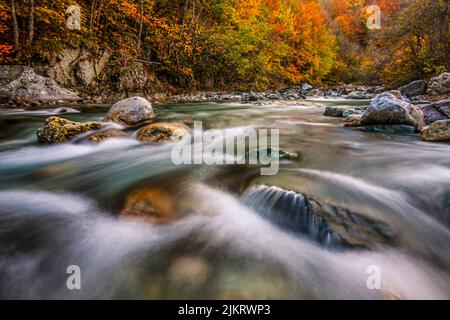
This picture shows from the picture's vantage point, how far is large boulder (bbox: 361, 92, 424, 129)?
478 centimetres

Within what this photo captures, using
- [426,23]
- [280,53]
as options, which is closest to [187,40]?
[280,53]

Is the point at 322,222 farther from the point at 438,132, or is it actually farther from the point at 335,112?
the point at 335,112

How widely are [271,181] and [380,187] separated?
3.81ft

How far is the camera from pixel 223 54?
1469cm

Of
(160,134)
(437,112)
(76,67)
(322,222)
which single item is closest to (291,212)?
(322,222)

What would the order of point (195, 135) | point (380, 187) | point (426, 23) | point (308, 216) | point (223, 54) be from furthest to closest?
point (223, 54)
point (426, 23)
point (195, 135)
point (380, 187)
point (308, 216)

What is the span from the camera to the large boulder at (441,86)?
9.58m

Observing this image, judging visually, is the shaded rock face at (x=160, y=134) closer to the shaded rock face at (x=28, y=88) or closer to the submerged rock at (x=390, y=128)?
the submerged rock at (x=390, y=128)

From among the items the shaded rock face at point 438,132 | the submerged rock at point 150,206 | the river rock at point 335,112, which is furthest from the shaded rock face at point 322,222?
the river rock at point 335,112

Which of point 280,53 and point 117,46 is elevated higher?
point 280,53

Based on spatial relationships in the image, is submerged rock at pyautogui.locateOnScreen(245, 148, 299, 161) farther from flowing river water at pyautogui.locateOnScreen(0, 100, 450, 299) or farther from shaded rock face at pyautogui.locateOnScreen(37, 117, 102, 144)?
shaded rock face at pyautogui.locateOnScreen(37, 117, 102, 144)

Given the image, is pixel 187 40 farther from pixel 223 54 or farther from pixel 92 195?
pixel 92 195

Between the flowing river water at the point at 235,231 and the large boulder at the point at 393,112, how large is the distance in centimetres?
146

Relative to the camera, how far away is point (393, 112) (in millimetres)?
4840
